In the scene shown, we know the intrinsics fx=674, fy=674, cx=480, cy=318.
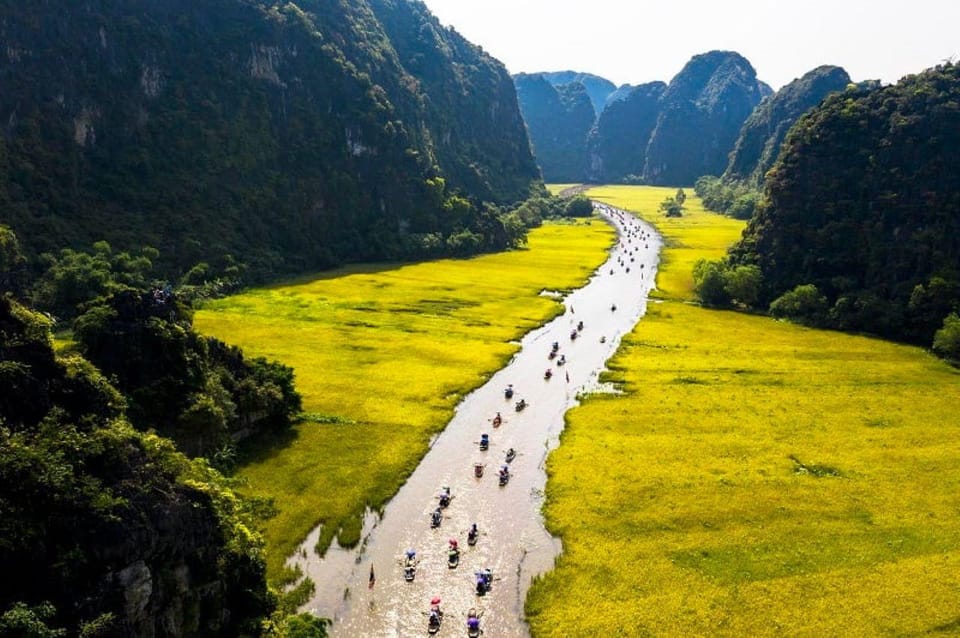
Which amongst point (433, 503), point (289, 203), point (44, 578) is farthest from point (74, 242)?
point (44, 578)

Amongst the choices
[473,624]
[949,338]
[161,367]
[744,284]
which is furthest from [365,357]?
[949,338]

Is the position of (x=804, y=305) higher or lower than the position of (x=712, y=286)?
lower

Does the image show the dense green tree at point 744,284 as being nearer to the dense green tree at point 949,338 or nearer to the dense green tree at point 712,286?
the dense green tree at point 712,286

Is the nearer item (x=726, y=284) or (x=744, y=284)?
(x=744, y=284)

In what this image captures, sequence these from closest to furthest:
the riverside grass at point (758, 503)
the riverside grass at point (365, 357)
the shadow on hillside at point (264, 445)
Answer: the riverside grass at point (758, 503)
the riverside grass at point (365, 357)
the shadow on hillside at point (264, 445)

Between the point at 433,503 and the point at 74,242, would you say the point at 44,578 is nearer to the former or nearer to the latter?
the point at 433,503

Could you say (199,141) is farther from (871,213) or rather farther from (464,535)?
(871,213)

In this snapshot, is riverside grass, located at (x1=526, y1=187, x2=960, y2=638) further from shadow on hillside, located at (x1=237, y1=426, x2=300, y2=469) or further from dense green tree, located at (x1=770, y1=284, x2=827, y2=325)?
shadow on hillside, located at (x1=237, y1=426, x2=300, y2=469)

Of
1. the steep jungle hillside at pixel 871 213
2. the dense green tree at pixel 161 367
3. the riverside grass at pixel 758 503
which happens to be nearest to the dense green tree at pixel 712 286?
the steep jungle hillside at pixel 871 213
